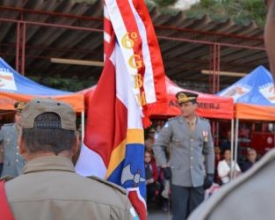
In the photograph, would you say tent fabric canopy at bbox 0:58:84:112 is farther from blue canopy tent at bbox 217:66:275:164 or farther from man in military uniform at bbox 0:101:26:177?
blue canopy tent at bbox 217:66:275:164

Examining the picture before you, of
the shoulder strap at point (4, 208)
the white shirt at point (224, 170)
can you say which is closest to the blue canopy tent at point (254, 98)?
the white shirt at point (224, 170)

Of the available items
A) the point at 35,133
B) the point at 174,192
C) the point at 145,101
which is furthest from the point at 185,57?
the point at 35,133

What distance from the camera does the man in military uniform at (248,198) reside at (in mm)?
647

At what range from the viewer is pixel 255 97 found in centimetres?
968

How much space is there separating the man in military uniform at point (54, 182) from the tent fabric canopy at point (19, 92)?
5546mm

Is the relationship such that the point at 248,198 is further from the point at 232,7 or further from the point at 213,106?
the point at 232,7

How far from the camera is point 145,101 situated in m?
3.63

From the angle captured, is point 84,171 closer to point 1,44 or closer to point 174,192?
point 174,192

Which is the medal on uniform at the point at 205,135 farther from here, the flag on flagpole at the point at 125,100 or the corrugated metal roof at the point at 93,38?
the corrugated metal roof at the point at 93,38

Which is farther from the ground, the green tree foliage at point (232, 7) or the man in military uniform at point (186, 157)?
the green tree foliage at point (232, 7)

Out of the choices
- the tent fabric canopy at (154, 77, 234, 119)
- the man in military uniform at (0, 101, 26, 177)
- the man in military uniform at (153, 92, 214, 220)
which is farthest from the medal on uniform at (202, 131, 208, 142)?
the man in military uniform at (0, 101, 26, 177)

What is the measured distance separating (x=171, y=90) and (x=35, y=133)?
6.96 m

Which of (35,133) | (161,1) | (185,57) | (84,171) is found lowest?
(84,171)

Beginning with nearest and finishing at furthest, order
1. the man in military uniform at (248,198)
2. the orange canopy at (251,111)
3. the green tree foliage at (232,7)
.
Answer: the man in military uniform at (248,198), the orange canopy at (251,111), the green tree foliage at (232,7)
